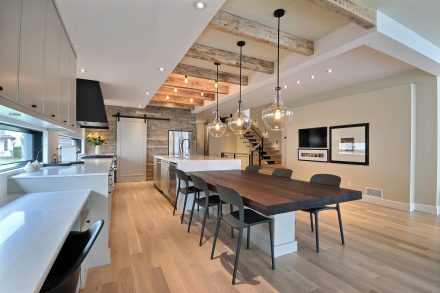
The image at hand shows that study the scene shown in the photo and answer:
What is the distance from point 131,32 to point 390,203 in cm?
540

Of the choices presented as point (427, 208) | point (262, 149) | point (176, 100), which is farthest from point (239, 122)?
point (262, 149)

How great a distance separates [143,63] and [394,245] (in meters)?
4.16

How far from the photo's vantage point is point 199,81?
5.43m

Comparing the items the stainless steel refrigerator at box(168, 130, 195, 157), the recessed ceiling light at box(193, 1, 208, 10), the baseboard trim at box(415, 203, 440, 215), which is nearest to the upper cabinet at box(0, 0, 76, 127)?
the recessed ceiling light at box(193, 1, 208, 10)

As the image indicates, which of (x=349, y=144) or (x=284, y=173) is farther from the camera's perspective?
(x=349, y=144)

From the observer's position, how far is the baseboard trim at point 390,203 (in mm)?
4094

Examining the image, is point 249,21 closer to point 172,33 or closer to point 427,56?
point 172,33

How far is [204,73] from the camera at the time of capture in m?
4.49

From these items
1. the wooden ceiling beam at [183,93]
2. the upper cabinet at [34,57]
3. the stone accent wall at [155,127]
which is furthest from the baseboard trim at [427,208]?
the stone accent wall at [155,127]

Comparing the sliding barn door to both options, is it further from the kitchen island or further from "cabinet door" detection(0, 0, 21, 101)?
"cabinet door" detection(0, 0, 21, 101)

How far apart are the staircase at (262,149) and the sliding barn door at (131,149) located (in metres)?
4.48

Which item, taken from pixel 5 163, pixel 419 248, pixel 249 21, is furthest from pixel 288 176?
pixel 5 163

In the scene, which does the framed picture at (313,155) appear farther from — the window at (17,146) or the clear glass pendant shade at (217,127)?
the window at (17,146)

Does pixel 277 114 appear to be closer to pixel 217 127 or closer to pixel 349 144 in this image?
pixel 217 127
